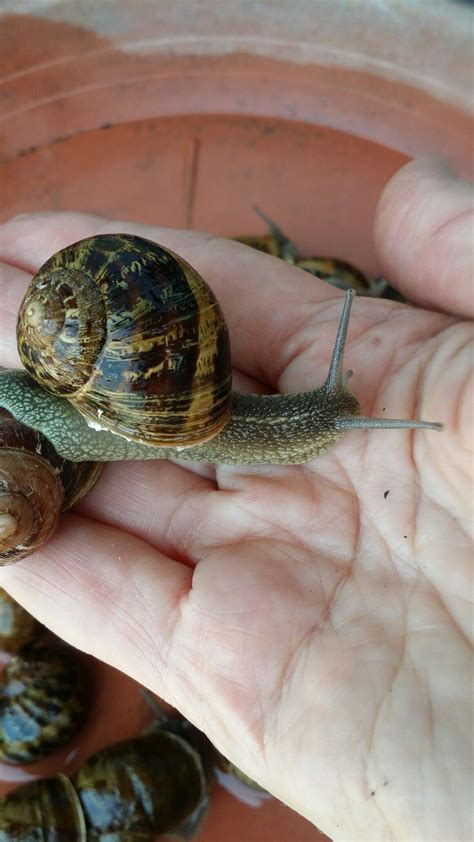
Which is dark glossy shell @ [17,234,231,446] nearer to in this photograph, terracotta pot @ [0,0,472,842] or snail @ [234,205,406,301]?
snail @ [234,205,406,301]

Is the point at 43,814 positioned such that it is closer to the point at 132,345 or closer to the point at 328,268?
the point at 132,345

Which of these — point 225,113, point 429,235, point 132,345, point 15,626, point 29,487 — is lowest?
point 15,626

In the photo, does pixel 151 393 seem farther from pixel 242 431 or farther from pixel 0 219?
pixel 0 219

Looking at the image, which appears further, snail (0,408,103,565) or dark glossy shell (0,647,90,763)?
dark glossy shell (0,647,90,763)

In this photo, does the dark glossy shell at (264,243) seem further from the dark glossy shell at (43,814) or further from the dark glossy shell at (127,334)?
the dark glossy shell at (43,814)

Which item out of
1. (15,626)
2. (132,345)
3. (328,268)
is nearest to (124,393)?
(132,345)

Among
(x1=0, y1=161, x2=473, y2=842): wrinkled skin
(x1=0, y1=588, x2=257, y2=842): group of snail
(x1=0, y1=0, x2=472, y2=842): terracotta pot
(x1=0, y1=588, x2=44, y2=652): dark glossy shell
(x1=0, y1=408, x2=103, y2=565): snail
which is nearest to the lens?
(x1=0, y1=161, x2=473, y2=842): wrinkled skin

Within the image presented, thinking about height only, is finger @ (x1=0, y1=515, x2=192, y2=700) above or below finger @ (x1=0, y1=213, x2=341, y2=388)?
below

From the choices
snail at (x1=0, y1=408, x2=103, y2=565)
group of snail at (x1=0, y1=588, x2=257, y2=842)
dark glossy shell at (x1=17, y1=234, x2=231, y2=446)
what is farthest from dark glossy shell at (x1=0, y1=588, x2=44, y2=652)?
dark glossy shell at (x1=17, y1=234, x2=231, y2=446)
